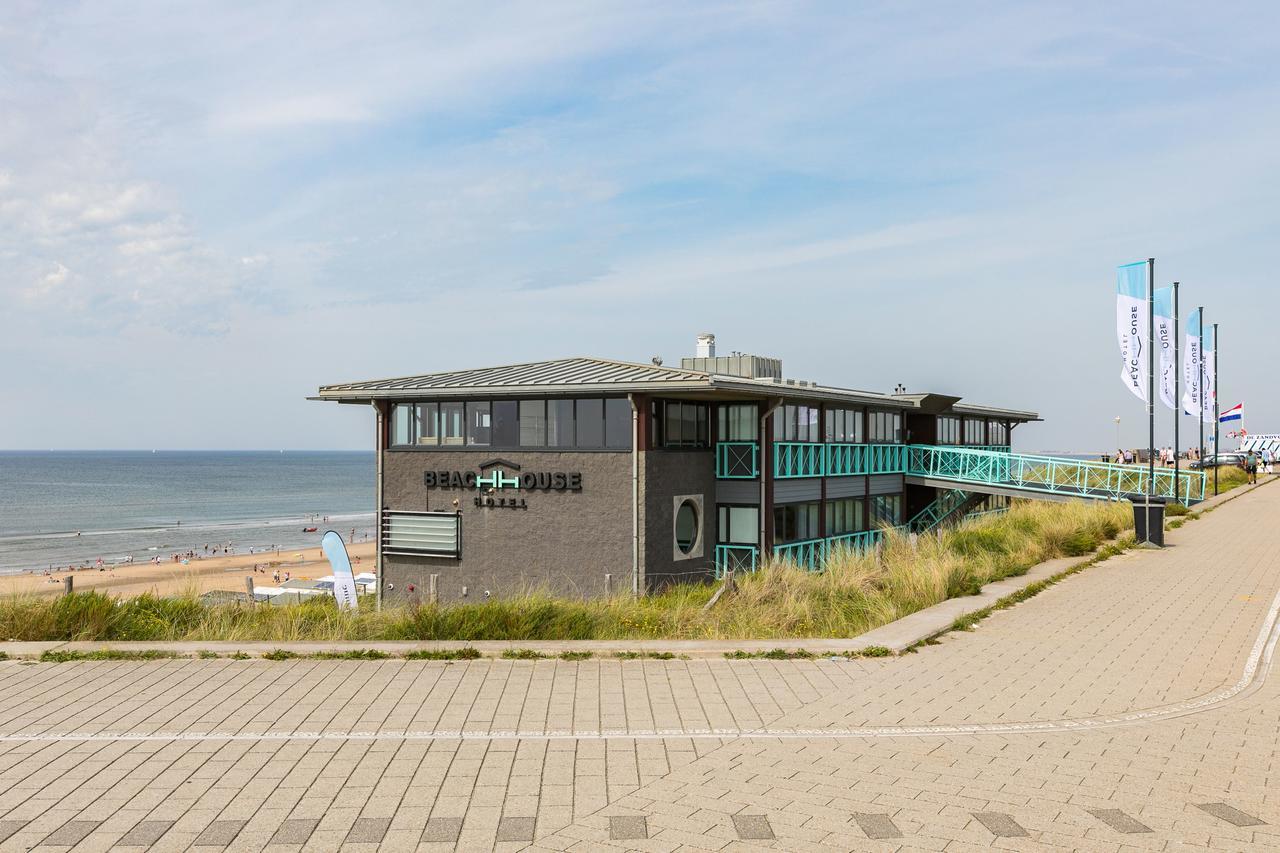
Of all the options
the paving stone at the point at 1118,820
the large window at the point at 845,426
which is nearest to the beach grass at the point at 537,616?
the paving stone at the point at 1118,820

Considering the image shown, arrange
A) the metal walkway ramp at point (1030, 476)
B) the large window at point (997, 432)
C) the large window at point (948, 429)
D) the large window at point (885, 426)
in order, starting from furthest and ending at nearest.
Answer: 1. the large window at point (997, 432)
2. the large window at point (948, 429)
3. the large window at point (885, 426)
4. the metal walkway ramp at point (1030, 476)

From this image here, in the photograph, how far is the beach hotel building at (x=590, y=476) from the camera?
23.5m

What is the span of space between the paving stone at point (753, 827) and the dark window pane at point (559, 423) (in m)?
18.1

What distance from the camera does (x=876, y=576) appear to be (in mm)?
15859

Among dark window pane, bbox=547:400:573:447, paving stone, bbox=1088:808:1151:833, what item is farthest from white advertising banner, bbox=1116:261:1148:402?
paving stone, bbox=1088:808:1151:833

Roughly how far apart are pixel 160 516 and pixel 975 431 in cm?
8848

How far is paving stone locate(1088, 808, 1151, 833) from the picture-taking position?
622 centimetres

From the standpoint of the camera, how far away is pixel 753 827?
6211mm

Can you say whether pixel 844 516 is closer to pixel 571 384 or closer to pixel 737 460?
pixel 737 460

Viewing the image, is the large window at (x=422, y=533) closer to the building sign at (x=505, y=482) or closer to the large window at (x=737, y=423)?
the building sign at (x=505, y=482)

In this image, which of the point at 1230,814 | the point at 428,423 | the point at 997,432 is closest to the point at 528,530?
the point at 428,423

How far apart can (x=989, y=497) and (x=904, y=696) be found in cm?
3429

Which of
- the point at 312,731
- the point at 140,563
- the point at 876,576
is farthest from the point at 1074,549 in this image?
the point at 140,563

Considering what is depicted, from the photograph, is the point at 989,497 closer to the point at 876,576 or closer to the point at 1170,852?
the point at 876,576
